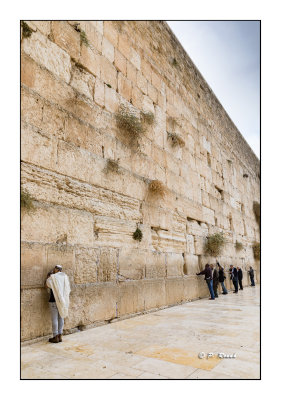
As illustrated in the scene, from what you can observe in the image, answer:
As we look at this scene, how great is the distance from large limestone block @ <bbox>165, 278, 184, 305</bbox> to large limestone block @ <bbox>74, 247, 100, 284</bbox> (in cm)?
248

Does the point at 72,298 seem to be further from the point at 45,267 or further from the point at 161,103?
the point at 161,103

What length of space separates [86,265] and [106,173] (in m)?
1.66

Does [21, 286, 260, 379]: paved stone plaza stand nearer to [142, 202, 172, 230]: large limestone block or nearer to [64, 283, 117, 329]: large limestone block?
[64, 283, 117, 329]: large limestone block

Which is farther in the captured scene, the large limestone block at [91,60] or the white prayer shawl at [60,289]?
the large limestone block at [91,60]

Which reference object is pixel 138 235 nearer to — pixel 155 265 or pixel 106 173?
pixel 155 265

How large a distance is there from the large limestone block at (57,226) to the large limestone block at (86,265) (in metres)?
0.13

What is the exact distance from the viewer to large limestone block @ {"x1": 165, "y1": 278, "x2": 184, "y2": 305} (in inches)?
276

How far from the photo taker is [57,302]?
155 inches

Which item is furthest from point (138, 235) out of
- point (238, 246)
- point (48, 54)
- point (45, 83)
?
point (238, 246)

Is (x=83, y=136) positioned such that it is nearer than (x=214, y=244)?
Yes

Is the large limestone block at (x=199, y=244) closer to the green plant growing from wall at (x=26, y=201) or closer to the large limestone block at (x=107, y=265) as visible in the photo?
the large limestone block at (x=107, y=265)

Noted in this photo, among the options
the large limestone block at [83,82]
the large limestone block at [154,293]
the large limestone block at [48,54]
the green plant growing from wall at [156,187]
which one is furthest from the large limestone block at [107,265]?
the large limestone block at [48,54]

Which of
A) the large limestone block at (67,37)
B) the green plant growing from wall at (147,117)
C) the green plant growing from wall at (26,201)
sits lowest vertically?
the green plant growing from wall at (26,201)

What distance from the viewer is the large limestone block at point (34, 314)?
12.6ft
